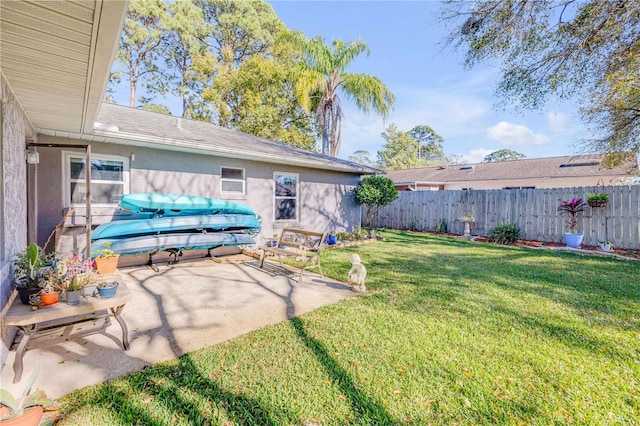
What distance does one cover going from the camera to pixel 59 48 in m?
2.42

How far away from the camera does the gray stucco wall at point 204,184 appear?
573 centimetres

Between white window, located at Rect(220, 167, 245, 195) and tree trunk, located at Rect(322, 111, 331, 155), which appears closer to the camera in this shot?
white window, located at Rect(220, 167, 245, 195)

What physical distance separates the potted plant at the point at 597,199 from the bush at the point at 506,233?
2.21 meters

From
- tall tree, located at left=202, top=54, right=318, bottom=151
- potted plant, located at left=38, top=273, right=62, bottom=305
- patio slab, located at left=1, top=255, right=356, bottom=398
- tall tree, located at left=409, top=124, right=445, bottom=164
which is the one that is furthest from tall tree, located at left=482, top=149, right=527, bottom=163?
potted plant, located at left=38, top=273, right=62, bottom=305

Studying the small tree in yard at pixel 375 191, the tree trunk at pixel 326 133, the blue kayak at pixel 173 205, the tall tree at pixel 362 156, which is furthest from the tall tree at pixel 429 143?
the blue kayak at pixel 173 205

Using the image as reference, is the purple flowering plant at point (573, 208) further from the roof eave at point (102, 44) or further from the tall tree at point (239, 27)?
the tall tree at point (239, 27)

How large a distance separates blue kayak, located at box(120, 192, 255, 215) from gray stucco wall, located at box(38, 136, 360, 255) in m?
0.89

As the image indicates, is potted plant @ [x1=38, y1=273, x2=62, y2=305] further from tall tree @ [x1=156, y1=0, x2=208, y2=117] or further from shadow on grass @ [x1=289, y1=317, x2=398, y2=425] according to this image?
tall tree @ [x1=156, y1=0, x2=208, y2=117]

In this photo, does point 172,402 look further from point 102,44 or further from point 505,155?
point 505,155

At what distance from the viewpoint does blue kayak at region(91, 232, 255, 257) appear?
18.3 ft

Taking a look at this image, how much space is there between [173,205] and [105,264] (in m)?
1.76

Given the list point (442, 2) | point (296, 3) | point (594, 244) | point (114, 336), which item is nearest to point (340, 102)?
point (296, 3)

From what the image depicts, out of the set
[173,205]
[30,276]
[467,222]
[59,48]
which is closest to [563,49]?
[467,222]

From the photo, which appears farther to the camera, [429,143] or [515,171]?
[429,143]
